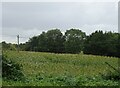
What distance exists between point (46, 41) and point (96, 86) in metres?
51.0

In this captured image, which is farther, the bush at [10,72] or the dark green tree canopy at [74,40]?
the dark green tree canopy at [74,40]

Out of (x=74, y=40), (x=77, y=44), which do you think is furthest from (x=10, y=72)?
(x=74, y=40)

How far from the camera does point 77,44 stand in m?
59.3

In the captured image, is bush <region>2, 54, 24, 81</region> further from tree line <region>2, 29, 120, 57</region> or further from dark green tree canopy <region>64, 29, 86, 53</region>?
dark green tree canopy <region>64, 29, 86, 53</region>

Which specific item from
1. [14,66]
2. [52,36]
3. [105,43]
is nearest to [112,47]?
[105,43]

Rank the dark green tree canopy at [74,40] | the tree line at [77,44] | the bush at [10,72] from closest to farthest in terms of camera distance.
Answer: the bush at [10,72]
the tree line at [77,44]
the dark green tree canopy at [74,40]

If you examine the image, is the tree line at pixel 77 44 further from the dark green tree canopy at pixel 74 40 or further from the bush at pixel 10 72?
the bush at pixel 10 72

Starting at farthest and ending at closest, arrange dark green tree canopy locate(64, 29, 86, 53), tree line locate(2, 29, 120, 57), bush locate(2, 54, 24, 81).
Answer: dark green tree canopy locate(64, 29, 86, 53) < tree line locate(2, 29, 120, 57) < bush locate(2, 54, 24, 81)

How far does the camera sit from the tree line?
49219 millimetres

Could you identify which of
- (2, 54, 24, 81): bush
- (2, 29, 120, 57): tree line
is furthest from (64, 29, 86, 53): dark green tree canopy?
(2, 54, 24, 81): bush

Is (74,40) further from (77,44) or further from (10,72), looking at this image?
(10,72)

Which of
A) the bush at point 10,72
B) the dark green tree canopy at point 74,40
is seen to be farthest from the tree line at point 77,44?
the bush at point 10,72

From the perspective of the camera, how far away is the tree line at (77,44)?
49.2 meters

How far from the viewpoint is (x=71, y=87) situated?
1008 cm
